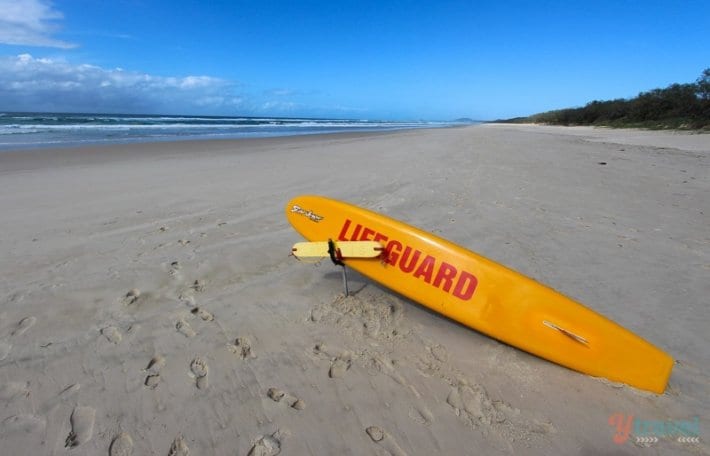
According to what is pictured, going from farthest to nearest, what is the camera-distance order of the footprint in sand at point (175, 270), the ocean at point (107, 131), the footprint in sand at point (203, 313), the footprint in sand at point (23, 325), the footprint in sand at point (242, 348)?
1. the ocean at point (107, 131)
2. the footprint in sand at point (175, 270)
3. the footprint in sand at point (203, 313)
4. the footprint in sand at point (23, 325)
5. the footprint in sand at point (242, 348)

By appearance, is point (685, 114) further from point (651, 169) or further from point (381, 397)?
point (381, 397)

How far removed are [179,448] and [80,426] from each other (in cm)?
53

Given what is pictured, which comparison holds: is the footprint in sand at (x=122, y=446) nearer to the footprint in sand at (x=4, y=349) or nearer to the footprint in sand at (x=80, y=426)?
the footprint in sand at (x=80, y=426)

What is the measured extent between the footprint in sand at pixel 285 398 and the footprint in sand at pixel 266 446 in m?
0.19

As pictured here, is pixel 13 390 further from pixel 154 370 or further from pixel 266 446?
pixel 266 446

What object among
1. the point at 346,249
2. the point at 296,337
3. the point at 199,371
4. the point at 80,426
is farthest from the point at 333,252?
the point at 80,426

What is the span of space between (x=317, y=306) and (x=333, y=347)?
54cm

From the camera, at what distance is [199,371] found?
6.87ft

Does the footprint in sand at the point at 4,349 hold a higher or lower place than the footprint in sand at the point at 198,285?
higher

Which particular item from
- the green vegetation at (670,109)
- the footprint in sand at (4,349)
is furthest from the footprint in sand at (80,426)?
the green vegetation at (670,109)

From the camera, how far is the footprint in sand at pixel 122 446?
63.6 inches

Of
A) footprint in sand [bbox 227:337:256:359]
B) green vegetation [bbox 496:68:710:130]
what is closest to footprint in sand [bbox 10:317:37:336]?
footprint in sand [bbox 227:337:256:359]

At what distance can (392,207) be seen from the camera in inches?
211

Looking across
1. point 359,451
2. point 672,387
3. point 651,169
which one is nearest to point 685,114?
point 651,169
